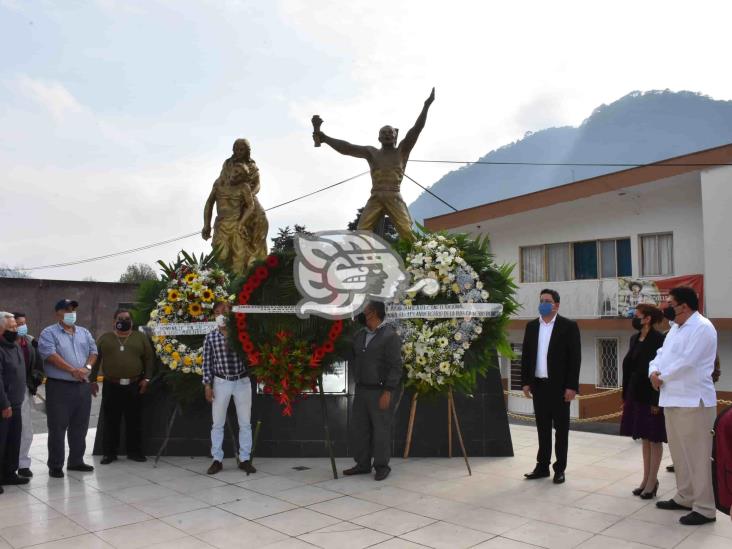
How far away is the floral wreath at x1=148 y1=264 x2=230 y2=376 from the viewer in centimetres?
698

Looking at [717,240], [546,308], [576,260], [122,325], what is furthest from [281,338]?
[576,260]

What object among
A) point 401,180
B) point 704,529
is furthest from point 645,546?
point 401,180

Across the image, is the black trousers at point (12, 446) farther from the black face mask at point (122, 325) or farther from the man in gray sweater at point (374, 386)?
the man in gray sweater at point (374, 386)

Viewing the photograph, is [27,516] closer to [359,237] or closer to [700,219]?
[359,237]

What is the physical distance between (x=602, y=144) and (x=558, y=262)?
146677 mm

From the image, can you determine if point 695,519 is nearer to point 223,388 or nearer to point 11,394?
point 223,388

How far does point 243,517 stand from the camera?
486 cm

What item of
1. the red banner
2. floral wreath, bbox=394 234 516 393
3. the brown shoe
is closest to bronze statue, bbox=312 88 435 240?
floral wreath, bbox=394 234 516 393

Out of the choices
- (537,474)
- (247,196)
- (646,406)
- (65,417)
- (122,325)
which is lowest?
(537,474)

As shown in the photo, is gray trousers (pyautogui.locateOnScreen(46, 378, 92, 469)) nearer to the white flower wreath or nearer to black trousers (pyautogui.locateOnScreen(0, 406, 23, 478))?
black trousers (pyautogui.locateOnScreen(0, 406, 23, 478))

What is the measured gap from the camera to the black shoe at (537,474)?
20.1 ft

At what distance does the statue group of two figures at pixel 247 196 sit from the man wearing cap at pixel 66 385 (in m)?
2.32

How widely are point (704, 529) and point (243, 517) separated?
3.41 metres

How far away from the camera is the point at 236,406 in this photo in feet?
21.0
